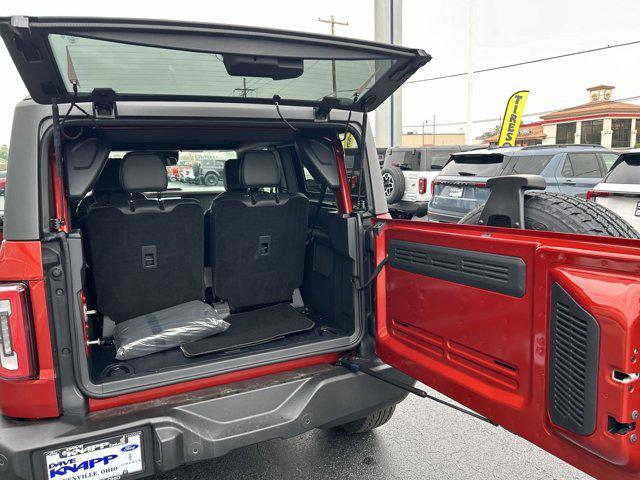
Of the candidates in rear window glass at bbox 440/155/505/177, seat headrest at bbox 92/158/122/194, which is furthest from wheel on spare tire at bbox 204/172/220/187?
rear window glass at bbox 440/155/505/177

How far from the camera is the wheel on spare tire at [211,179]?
13.6 ft

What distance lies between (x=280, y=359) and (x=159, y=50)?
4.73 feet

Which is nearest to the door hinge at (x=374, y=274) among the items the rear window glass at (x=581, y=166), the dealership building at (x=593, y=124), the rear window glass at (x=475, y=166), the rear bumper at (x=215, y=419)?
the rear bumper at (x=215, y=419)

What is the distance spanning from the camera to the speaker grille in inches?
53.0

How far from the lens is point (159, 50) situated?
1736mm

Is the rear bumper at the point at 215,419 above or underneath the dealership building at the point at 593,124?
underneath

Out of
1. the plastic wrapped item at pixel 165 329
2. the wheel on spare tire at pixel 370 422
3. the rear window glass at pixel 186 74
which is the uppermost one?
the rear window glass at pixel 186 74

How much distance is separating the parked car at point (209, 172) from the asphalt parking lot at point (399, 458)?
2290 millimetres

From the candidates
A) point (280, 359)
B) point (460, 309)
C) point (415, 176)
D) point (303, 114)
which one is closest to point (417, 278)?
point (460, 309)

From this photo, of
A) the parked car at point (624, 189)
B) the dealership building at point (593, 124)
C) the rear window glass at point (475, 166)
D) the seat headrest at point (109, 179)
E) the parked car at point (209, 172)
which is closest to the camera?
the seat headrest at point (109, 179)

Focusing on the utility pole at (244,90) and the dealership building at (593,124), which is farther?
the dealership building at (593,124)

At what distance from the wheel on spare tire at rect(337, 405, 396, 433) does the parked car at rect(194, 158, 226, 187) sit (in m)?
2.30

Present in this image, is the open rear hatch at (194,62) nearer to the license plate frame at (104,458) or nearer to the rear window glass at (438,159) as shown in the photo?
the license plate frame at (104,458)

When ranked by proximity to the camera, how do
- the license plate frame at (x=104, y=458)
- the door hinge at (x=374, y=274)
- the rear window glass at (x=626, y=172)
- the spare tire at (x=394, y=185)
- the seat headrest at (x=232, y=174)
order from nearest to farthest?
the license plate frame at (x=104, y=458) → the door hinge at (x=374, y=274) → the seat headrest at (x=232, y=174) → the rear window glass at (x=626, y=172) → the spare tire at (x=394, y=185)
